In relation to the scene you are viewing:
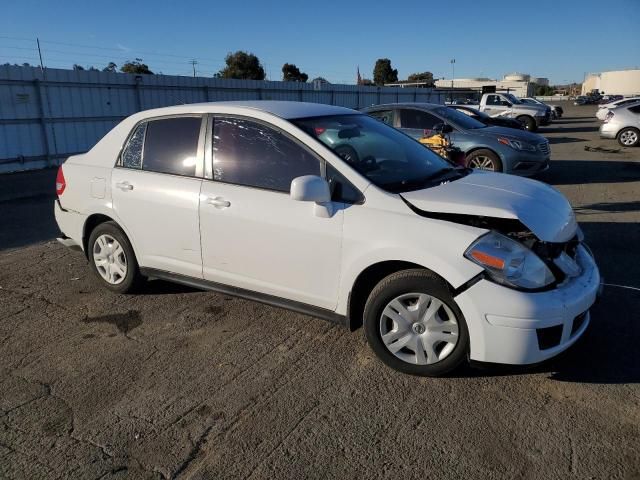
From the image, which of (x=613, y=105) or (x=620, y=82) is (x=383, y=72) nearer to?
(x=620, y=82)

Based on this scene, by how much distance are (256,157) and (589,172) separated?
33.9 ft

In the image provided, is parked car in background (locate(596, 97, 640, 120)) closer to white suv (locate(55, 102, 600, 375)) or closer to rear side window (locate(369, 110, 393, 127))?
rear side window (locate(369, 110, 393, 127))

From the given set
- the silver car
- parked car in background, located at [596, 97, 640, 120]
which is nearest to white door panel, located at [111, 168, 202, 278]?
the silver car

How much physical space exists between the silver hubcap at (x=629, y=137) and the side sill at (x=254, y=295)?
1729 cm

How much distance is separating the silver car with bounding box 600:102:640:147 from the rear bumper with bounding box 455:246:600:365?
16.8 m

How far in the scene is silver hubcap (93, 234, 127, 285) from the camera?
184 inches

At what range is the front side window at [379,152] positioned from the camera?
364 centimetres

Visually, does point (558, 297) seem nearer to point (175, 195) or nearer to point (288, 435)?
point (288, 435)

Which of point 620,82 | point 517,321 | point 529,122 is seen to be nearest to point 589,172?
point 517,321

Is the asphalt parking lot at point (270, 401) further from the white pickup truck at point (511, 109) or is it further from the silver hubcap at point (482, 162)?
the white pickup truck at point (511, 109)

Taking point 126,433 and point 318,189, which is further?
point 318,189

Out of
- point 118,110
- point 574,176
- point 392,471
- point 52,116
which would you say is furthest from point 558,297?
point 118,110

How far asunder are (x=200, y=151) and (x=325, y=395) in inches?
83.9

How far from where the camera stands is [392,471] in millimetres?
2500
